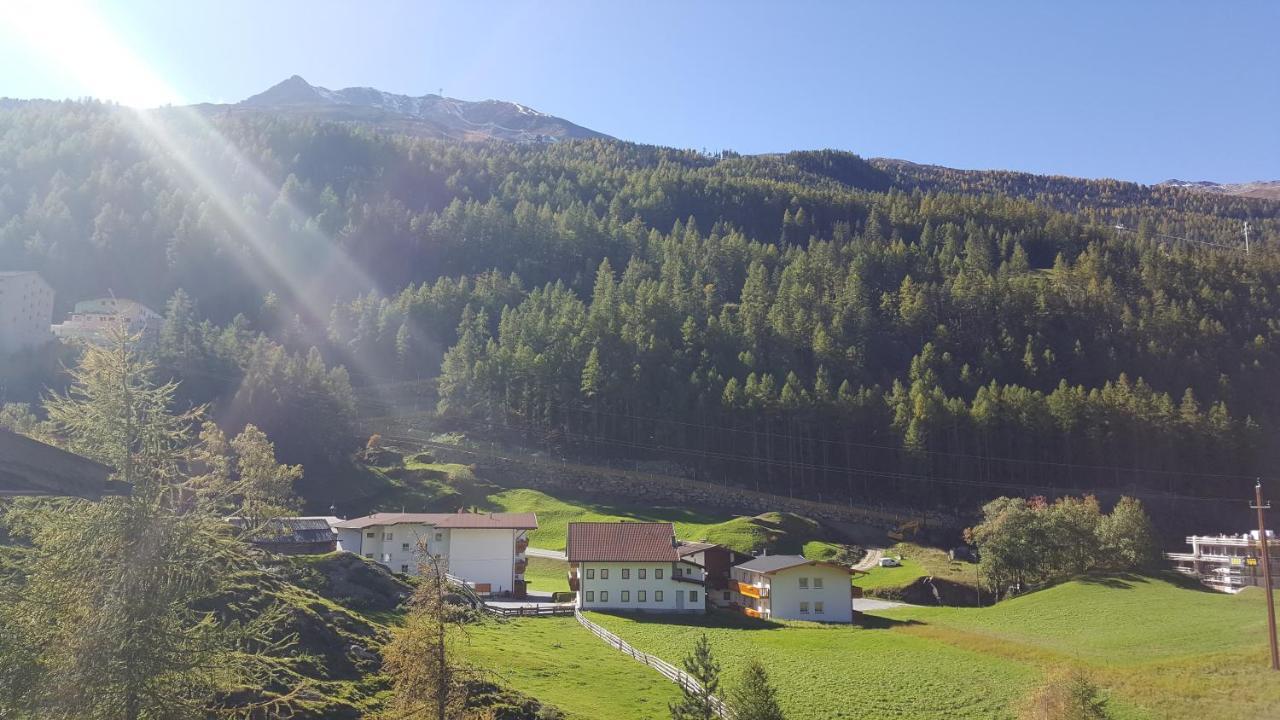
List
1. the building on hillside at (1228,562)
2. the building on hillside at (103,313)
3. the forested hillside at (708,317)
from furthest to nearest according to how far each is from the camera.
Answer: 1. the building on hillside at (103,313)
2. the forested hillside at (708,317)
3. the building on hillside at (1228,562)

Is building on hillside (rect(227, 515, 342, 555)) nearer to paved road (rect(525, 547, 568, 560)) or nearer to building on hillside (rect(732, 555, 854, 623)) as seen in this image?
paved road (rect(525, 547, 568, 560))

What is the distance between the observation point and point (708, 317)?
118 m

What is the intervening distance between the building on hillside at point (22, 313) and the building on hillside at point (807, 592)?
337 ft

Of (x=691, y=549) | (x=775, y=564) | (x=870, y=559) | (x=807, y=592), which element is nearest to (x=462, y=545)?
(x=691, y=549)

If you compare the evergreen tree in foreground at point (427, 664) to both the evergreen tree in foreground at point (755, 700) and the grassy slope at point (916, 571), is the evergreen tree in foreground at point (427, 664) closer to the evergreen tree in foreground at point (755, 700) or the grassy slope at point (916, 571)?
the evergreen tree in foreground at point (755, 700)

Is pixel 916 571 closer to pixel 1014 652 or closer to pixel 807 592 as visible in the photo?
pixel 807 592

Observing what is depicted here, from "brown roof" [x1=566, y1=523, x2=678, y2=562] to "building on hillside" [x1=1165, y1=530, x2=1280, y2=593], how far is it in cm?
3773

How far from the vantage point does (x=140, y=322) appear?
400 feet

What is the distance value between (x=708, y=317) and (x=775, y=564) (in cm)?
6744

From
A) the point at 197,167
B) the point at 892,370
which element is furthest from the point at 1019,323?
the point at 197,167

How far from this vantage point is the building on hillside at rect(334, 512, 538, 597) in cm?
5512

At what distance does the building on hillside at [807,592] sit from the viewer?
170 feet

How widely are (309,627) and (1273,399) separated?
454ft

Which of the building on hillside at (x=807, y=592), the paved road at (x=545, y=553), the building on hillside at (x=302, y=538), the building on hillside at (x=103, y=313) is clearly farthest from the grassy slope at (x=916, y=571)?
the building on hillside at (x=103, y=313)
